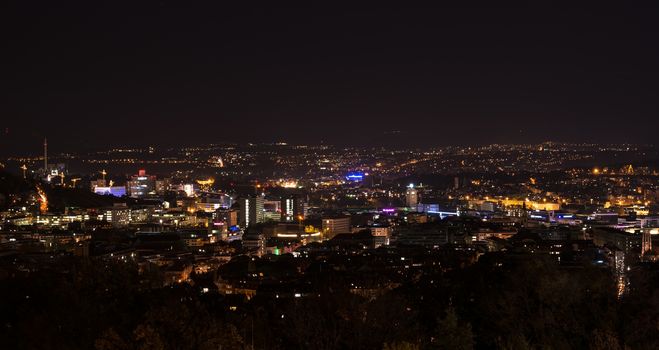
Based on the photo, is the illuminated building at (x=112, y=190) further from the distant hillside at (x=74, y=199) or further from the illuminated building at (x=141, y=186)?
the distant hillside at (x=74, y=199)

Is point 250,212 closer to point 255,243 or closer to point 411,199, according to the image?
point 255,243

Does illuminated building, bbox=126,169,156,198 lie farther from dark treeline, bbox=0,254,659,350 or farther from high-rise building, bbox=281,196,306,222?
dark treeline, bbox=0,254,659,350

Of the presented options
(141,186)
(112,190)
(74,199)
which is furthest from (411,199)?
(74,199)

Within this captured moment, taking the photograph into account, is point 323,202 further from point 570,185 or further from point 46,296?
point 46,296

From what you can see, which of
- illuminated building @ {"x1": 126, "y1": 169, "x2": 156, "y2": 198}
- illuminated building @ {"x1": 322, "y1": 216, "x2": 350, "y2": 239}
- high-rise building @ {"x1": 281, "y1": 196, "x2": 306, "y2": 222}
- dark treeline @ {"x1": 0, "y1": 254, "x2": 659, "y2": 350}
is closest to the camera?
dark treeline @ {"x1": 0, "y1": 254, "x2": 659, "y2": 350}

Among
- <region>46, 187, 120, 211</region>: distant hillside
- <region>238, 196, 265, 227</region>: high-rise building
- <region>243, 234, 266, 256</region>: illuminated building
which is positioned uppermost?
<region>46, 187, 120, 211</region>: distant hillside

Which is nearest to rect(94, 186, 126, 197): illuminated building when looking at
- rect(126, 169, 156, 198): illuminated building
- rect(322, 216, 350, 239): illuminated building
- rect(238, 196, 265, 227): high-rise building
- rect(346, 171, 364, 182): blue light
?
rect(126, 169, 156, 198): illuminated building

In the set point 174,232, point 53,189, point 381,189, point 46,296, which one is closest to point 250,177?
point 381,189
